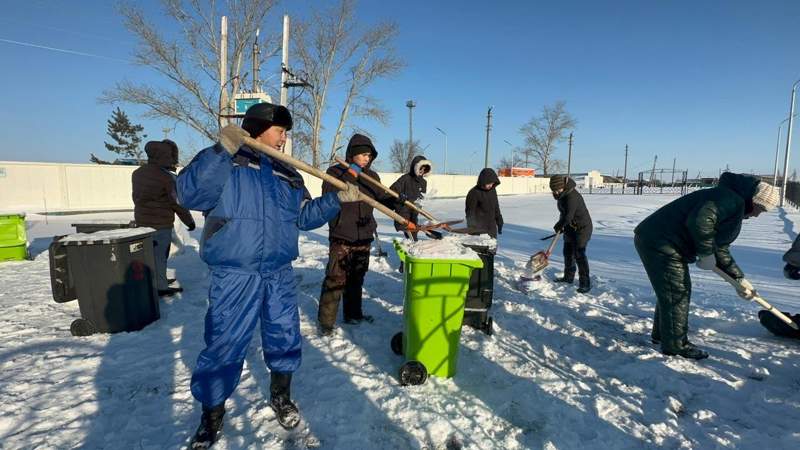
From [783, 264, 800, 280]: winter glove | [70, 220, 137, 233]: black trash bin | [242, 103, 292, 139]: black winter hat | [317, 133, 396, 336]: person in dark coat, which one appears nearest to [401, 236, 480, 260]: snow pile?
[317, 133, 396, 336]: person in dark coat

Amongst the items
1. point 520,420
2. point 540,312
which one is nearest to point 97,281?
point 520,420

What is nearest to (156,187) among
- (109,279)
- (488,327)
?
(109,279)

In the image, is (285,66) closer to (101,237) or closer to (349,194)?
(101,237)

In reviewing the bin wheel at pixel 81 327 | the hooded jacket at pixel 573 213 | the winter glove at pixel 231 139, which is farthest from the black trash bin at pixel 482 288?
the bin wheel at pixel 81 327

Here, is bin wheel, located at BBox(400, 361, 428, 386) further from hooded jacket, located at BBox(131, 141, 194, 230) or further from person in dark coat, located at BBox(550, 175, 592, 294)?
person in dark coat, located at BBox(550, 175, 592, 294)

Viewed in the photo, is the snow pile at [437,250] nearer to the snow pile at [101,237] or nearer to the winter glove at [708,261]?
the winter glove at [708,261]

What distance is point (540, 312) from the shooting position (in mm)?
4535

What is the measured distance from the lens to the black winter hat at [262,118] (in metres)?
2.27

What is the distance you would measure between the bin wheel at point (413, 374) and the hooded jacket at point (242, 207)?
1254 millimetres

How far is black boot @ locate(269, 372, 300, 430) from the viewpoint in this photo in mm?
2381

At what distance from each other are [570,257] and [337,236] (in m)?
3.81

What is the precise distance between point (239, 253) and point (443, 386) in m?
1.84

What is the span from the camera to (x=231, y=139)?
82.0 inches

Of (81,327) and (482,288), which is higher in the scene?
(482,288)
